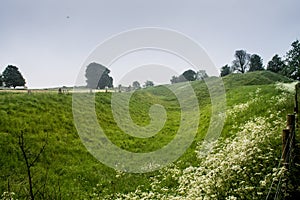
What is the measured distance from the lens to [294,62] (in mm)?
50344

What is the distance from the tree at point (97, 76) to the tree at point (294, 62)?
3128 centimetres

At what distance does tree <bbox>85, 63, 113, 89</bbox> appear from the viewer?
38.2 m

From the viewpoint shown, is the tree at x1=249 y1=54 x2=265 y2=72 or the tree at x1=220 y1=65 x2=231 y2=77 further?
the tree at x1=220 y1=65 x2=231 y2=77

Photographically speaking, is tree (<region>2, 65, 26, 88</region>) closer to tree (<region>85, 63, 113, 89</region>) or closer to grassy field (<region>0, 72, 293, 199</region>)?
tree (<region>85, 63, 113, 89</region>)

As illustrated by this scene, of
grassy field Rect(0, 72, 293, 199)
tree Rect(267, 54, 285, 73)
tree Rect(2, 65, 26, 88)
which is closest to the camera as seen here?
grassy field Rect(0, 72, 293, 199)

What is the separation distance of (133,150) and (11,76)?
1309 inches

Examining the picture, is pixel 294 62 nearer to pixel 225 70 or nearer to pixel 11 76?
pixel 225 70

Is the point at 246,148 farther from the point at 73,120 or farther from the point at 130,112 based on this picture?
the point at 130,112

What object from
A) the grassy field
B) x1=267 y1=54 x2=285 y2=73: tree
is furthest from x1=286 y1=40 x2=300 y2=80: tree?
the grassy field

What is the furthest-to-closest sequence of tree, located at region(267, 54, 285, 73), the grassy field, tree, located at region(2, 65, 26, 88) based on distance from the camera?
tree, located at region(267, 54, 285, 73) < tree, located at region(2, 65, 26, 88) < the grassy field

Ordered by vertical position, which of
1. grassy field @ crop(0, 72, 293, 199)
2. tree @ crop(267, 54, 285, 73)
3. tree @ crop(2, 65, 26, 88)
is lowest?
grassy field @ crop(0, 72, 293, 199)

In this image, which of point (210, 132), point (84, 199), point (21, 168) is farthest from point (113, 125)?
point (84, 199)

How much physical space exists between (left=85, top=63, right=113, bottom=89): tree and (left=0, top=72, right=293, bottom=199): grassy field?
11.7 meters

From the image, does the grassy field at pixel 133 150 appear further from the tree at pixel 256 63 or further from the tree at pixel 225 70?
the tree at pixel 225 70
